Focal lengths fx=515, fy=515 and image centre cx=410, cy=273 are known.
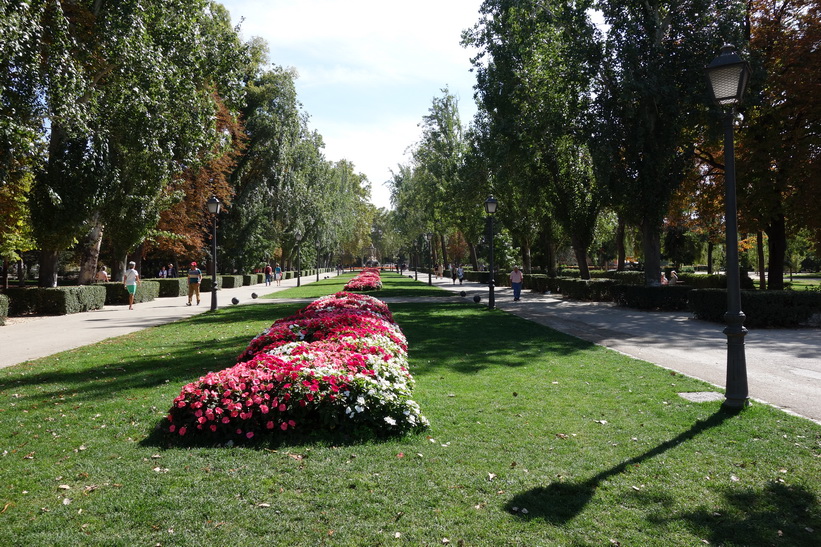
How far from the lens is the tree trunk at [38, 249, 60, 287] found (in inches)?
763

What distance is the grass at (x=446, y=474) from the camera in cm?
331

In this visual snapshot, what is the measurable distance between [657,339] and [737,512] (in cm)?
885

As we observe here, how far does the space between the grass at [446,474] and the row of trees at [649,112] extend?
13.8m

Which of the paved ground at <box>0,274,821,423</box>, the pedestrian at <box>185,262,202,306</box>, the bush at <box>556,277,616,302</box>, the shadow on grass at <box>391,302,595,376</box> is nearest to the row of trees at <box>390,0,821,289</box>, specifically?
the bush at <box>556,277,616,302</box>

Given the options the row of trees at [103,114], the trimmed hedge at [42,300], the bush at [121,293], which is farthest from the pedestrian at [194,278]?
the trimmed hedge at [42,300]

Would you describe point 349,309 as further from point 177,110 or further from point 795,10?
point 795,10

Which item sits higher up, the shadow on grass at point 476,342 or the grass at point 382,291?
the grass at point 382,291

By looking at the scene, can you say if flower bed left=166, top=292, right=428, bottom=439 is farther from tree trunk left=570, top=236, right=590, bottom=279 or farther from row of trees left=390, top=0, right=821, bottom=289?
tree trunk left=570, top=236, right=590, bottom=279

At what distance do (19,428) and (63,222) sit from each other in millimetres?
14835

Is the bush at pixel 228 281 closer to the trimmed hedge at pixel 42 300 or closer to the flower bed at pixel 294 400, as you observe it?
the trimmed hedge at pixel 42 300

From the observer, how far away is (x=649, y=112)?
18.6 m

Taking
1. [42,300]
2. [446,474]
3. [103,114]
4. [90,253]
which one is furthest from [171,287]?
[446,474]

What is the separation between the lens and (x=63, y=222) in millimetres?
17688

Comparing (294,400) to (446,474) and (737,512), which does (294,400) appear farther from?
(737,512)
